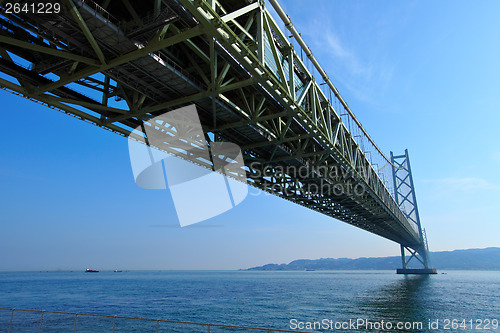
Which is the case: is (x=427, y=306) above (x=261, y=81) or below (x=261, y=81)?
below

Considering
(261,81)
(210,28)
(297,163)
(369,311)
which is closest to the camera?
(210,28)

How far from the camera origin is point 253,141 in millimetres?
20266

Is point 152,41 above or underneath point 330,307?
above

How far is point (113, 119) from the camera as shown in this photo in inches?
603

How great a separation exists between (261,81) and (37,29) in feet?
25.1

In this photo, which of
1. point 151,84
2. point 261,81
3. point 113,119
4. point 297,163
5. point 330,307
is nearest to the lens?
point 261,81

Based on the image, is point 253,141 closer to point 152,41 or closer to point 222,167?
point 222,167

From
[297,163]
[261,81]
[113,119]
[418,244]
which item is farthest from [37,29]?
[418,244]

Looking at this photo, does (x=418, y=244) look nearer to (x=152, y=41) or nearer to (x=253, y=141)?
(x=253, y=141)

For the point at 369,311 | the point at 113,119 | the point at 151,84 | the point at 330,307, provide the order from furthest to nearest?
the point at 330,307 → the point at 369,311 → the point at 113,119 → the point at 151,84

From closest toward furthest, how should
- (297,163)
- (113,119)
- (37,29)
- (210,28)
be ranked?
(210,28), (37,29), (113,119), (297,163)

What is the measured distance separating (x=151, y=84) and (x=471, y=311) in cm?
3416

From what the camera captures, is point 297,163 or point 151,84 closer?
point 151,84

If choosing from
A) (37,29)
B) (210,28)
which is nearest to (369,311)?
(210,28)
